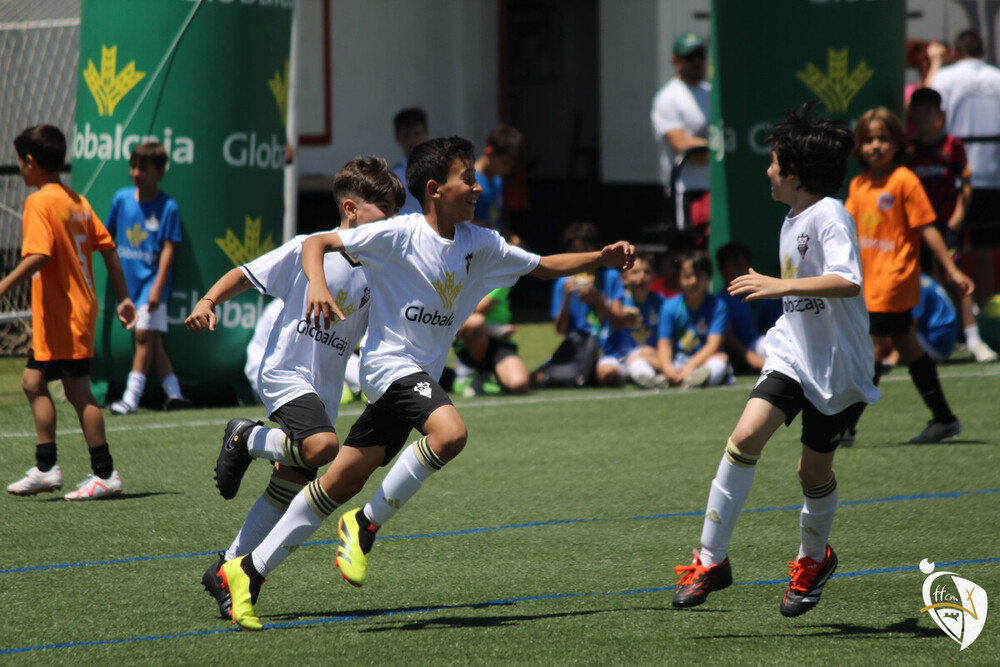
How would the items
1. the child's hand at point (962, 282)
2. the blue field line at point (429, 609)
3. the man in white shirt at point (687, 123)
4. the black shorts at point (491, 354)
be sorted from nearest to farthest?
the blue field line at point (429, 609) → the child's hand at point (962, 282) → the black shorts at point (491, 354) → the man in white shirt at point (687, 123)

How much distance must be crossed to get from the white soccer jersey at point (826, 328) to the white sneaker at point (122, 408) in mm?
5852

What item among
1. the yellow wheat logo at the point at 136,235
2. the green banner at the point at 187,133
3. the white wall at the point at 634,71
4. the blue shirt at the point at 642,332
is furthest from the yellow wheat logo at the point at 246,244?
the white wall at the point at 634,71

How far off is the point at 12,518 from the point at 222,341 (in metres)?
3.79

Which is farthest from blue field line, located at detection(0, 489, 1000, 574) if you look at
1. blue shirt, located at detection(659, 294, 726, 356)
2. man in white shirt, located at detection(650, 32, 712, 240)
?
man in white shirt, located at detection(650, 32, 712, 240)

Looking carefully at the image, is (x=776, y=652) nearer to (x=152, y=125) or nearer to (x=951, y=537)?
(x=951, y=537)

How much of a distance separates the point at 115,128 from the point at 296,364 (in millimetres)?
5386

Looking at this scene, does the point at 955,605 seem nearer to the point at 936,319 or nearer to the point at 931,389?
the point at 931,389

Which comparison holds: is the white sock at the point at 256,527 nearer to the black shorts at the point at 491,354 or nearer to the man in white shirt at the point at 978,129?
the black shorts at the point at 491,354

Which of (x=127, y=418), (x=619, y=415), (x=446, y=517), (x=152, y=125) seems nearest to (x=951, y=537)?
(x=446, y=517)

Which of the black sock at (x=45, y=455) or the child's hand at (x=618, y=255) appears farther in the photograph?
the black sock at (x=45, y=455)

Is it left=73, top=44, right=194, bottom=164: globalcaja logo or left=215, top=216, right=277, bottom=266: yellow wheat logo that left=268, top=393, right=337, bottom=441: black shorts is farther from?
left=73, top=44, right=194, bottom=164: globalcaja logo

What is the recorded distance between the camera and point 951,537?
5.65 m

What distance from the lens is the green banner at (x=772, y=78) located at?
37.0 ft

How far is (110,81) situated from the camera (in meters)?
9.80
